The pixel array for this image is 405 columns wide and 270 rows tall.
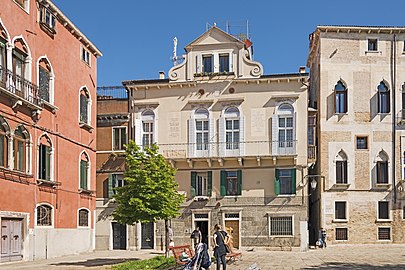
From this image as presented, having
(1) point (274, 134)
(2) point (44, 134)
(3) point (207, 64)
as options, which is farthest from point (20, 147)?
(1) point (274, 134)

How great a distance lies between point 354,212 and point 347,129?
17.9 ft

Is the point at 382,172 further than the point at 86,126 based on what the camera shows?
Yes

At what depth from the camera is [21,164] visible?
26.1m

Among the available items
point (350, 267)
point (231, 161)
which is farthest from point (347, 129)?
point (350, 267)

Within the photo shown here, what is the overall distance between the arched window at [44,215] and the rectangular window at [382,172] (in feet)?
70.3

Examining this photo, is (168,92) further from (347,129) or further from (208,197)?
(347,129)

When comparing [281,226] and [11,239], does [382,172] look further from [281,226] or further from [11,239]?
[11,239]

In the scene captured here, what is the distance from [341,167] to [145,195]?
1862 centimetres

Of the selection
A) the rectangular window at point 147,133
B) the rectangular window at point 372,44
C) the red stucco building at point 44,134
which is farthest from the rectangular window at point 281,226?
the rectangular window at point 372,44

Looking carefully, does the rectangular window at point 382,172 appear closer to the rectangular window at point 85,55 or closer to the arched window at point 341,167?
the arched window at point 341,167

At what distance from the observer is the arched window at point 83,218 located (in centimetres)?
3334

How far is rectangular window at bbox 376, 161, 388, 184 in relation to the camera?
38812 millimetres

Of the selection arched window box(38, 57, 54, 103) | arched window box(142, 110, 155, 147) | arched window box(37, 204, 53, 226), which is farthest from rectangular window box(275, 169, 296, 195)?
arched window box(38, 57, 54, 103)

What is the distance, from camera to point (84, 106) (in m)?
34.6
